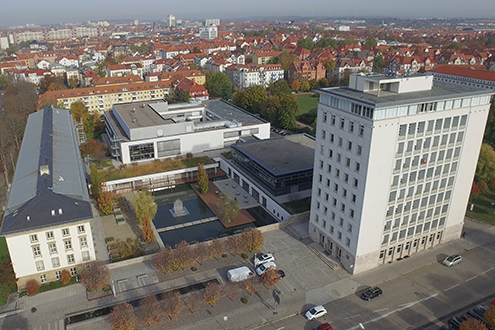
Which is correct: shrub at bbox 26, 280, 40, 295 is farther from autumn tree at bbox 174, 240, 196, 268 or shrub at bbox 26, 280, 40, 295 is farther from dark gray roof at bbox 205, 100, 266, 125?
dark gray roof at bbox 205, 100, 266, 125

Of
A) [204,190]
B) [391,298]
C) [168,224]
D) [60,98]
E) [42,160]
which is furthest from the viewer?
[60,98]

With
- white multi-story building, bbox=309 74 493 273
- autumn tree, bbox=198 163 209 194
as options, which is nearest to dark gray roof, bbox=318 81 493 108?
white multi-story building, bbox=309 74 493 273

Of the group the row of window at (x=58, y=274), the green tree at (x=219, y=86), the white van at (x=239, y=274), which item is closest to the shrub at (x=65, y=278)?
the row of window at (x=58, y=274)

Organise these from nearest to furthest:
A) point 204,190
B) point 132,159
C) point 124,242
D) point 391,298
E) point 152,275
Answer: point 391,298, point 152,275, point 124,242, point 204,190, point 132,159

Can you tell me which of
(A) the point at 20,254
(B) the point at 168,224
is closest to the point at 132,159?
(B) the point at 168,224

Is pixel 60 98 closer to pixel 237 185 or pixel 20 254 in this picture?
pixel 237 185

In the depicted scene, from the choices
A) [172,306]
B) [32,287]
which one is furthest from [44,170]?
[172,306]
